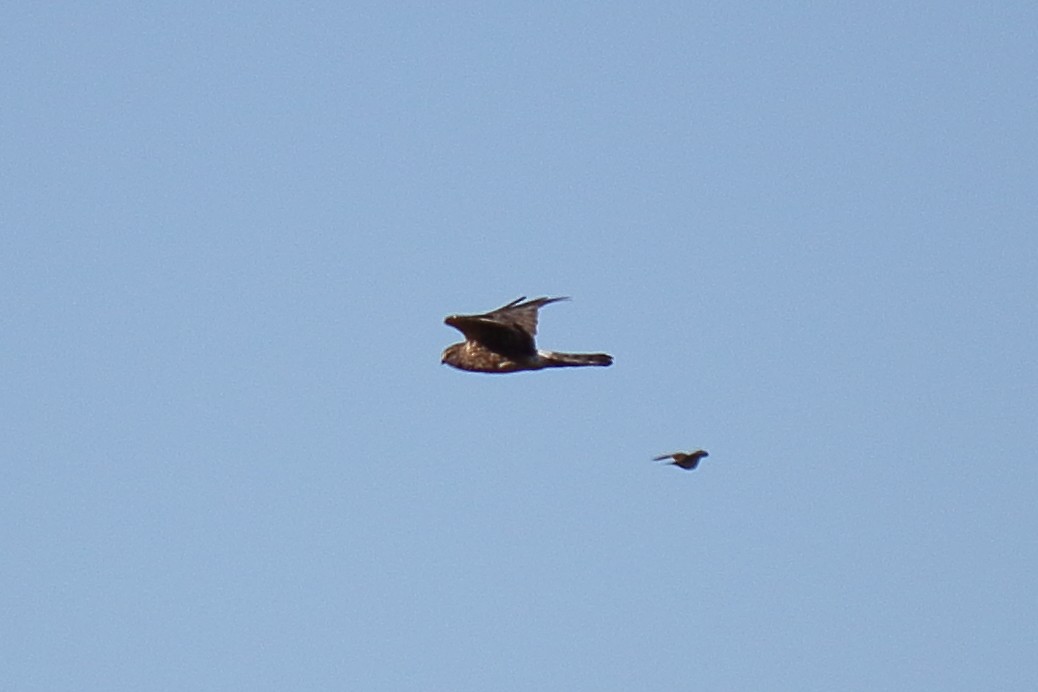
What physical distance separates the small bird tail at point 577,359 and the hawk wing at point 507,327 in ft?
0.73

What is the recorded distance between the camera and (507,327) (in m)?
48.6

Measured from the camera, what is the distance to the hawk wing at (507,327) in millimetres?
48031

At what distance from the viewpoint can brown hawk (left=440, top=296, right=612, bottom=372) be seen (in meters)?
48.2

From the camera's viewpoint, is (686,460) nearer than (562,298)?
No

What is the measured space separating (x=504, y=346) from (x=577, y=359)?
2.86 ft

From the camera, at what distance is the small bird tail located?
4909 centimetres

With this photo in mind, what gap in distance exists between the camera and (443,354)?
50.2 metres

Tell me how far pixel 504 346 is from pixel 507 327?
69cm

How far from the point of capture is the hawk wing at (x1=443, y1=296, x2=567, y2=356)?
48.0m

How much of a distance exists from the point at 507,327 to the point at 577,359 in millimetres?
998

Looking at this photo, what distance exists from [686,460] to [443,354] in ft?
10.2

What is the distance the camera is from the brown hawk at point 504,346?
48188 mm

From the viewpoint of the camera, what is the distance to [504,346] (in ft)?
162

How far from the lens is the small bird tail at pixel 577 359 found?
49094mm
